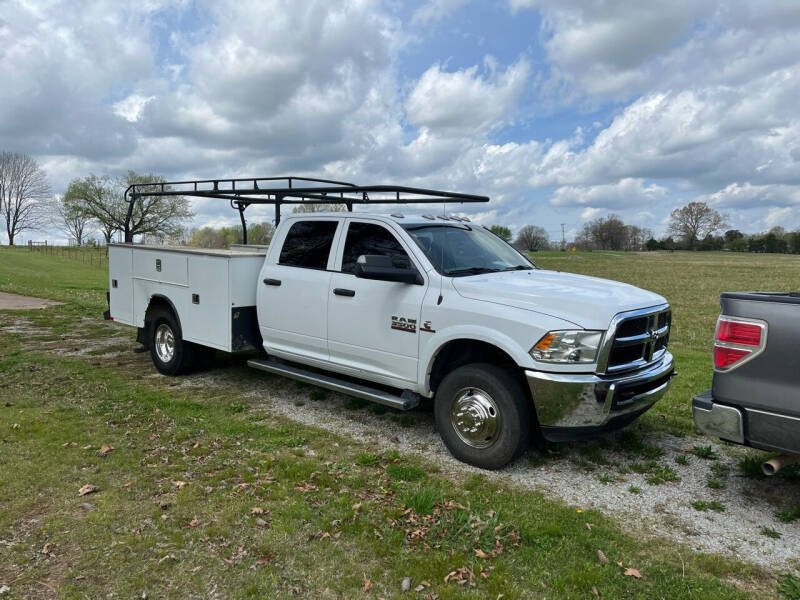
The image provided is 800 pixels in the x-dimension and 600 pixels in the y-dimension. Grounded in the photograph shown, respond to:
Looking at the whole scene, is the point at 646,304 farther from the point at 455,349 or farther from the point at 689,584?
the point at 689,584

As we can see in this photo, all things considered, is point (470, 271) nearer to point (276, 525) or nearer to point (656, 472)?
point (656, 472)

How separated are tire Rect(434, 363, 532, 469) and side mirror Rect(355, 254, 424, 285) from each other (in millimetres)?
925

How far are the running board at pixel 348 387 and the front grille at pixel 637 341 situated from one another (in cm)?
178

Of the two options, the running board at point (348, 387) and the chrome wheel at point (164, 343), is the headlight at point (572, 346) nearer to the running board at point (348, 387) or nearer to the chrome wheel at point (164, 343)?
the running board at point (348, 387)

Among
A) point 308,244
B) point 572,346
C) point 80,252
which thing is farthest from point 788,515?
point 80,252

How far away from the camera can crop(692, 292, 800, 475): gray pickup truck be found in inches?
142

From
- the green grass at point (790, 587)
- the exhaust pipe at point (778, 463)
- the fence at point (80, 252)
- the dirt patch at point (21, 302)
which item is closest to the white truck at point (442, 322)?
the exhaust pipe at point (778, 463)

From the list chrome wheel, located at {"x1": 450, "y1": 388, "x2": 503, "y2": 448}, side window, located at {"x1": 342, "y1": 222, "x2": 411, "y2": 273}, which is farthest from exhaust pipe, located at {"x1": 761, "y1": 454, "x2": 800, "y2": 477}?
side window, located at {"x1": 342, "y1": 222, "x2": 411, "y2": 273}

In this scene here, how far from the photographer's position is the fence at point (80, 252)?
46.4 m

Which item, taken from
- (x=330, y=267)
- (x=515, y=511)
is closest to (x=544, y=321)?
(x=515, y=511)

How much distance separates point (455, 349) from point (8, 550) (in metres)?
3.47

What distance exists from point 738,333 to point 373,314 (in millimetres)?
3024

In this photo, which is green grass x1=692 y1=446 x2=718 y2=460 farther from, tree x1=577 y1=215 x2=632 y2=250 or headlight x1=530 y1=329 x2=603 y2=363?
tree x1=577 y1=215 x2=632 y2=250

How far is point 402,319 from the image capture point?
543 centimetres
